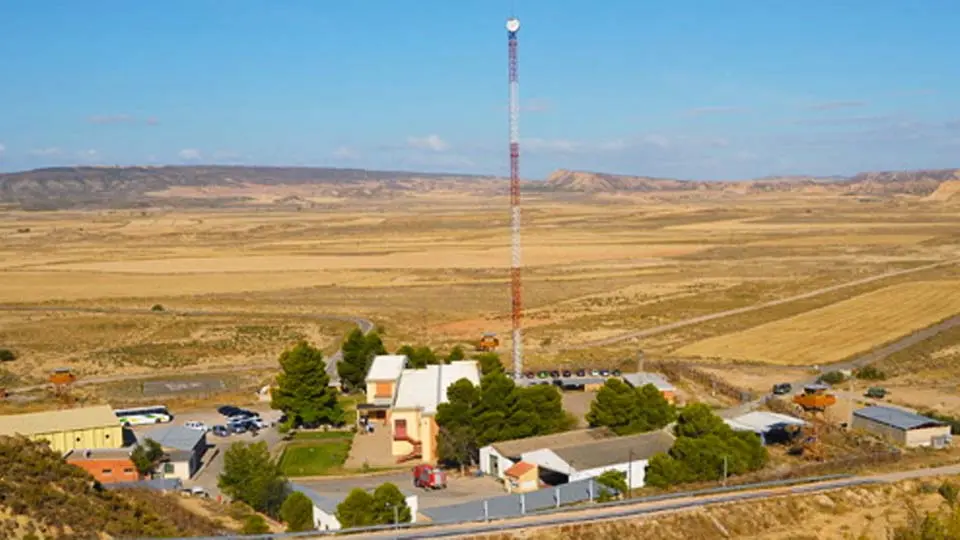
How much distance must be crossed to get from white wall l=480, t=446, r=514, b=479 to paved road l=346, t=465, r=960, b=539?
7.17 meters

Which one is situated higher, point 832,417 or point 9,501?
point 9,501

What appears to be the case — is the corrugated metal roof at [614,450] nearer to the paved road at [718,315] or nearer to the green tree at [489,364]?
the green tree at [489,364]

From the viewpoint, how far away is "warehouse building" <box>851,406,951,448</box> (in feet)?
114

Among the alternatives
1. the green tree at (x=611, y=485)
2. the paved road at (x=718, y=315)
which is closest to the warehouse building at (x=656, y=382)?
the green tree at (x=611, y=485)

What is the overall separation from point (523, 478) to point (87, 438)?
56.3 feet

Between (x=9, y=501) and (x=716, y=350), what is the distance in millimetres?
45246

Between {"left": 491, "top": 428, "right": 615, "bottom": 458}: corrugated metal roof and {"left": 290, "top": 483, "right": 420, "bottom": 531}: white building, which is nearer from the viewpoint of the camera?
{"left": 290, "top": 483, "right": 420, "bottom": 531}: white building

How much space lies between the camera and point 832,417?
39406 mm

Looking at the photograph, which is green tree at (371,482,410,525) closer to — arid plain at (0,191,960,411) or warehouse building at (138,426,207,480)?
warehouse building at (138,426,207,480)

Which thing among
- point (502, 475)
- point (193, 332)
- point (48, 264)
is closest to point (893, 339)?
point (502, 475)

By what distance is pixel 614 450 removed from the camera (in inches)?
1262

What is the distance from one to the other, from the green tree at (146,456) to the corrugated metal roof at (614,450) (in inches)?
565

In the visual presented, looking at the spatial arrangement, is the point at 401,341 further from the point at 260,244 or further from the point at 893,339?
the point at 260,244

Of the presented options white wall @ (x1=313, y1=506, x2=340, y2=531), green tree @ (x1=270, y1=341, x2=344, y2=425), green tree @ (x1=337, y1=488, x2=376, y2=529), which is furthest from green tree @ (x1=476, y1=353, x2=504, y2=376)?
green tree @ (x1=337, y1=488, x2=376, y2=529)
